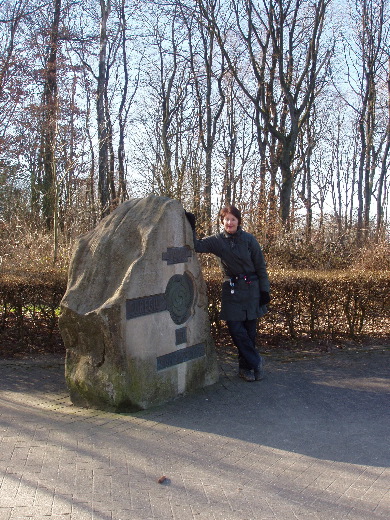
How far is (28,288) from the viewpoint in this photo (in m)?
6.95

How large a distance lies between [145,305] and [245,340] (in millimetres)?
1430

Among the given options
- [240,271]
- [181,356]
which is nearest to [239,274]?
[240,271]

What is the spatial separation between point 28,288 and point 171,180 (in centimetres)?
716

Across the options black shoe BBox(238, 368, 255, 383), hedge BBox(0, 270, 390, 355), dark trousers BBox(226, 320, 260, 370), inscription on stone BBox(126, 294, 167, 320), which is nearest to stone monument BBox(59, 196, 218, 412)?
inscription on stone BBox(126, 294, 167, 320)

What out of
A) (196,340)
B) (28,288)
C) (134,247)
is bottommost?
(196,340)

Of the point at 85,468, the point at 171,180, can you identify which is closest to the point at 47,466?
the point at 85,468

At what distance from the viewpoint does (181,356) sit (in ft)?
18.1

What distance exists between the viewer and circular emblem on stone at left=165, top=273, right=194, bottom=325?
5363mm

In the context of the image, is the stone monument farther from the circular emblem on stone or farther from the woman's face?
the woman's face

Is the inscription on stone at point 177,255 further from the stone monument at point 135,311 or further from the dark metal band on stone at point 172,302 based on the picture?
the dark metal band on stone at point 172,302

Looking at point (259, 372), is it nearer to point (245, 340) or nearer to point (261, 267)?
point (245, 340)

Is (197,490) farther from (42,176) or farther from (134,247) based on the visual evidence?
(42,176)

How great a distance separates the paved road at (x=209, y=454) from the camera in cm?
343

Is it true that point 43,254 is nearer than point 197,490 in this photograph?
No
